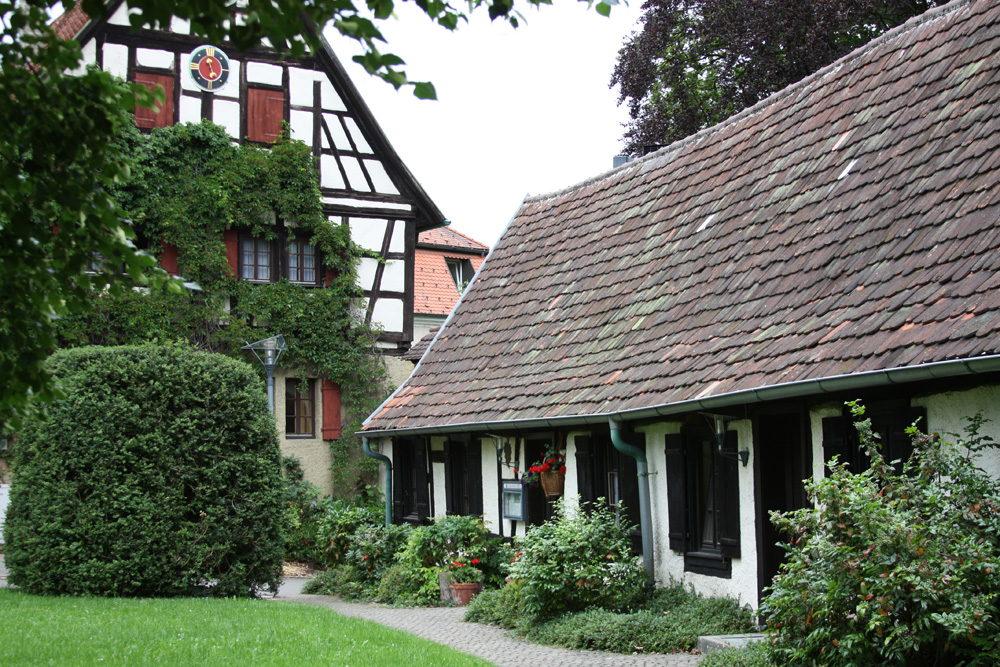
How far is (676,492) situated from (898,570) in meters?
4.70

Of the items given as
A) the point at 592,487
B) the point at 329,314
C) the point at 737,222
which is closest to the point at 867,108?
the point at 737,222

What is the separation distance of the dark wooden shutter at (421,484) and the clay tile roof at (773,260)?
2.82ft

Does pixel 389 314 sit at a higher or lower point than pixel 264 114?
lower

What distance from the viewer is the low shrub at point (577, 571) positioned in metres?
10.8

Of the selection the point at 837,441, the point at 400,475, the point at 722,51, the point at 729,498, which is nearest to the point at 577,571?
the point at 729,498

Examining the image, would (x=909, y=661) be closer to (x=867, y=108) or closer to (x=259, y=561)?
(x=867, y=108)

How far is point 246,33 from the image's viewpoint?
4.09m

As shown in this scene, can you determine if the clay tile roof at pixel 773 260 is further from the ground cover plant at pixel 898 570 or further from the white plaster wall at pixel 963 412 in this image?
the ground cover plant at pixel 898 570

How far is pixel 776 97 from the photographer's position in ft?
44.9

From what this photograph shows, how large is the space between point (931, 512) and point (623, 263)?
7.41 m

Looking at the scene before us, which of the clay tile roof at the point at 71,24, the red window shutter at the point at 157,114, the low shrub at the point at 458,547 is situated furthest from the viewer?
the clay tile roof at the point at 71,24

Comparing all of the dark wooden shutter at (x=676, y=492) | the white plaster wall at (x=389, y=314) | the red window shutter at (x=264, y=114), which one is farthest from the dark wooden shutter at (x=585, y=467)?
the red window shutter at (x=264, y=114)

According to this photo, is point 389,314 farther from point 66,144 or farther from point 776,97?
point 66,144

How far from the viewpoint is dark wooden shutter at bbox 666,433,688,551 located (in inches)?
431
